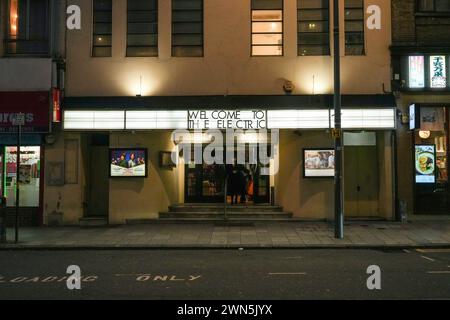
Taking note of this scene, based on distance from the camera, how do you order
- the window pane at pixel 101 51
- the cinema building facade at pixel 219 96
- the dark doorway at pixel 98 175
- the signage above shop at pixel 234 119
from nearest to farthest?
1. the signage above shop at pixel 234 119
2. the cinema building facade at pixel 219 96
3. the window pane at pixel 101 51
4. the dark doorway at pixel 98 175

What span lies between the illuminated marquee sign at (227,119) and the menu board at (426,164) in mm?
5532

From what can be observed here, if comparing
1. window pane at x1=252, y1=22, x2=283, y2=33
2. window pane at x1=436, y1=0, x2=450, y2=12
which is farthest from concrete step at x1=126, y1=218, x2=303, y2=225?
window pane at x1=436, y1=0, x2=450, y2=12

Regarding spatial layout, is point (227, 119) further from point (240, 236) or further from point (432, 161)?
point (432, 161)

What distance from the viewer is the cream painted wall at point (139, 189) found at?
17.7m

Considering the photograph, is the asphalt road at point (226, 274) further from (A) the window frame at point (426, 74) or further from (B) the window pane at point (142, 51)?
(B) the window pane at point (142, 51)

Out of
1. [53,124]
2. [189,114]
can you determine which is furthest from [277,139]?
[53,124]

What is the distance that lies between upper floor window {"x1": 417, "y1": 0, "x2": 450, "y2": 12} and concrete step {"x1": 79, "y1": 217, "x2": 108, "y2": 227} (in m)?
13.5

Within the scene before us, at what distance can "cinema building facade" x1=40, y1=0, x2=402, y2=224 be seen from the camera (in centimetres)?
1727

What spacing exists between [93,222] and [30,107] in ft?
14.9

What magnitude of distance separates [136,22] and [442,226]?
41.5 feet

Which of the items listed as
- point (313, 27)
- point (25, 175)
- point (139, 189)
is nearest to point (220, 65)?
point (313, 27)

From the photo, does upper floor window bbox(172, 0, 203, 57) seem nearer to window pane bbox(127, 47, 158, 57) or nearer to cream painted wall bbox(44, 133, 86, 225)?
window pane bbox(127, 47, 158, 57)

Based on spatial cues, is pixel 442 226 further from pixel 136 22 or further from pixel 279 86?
pixel 136 22

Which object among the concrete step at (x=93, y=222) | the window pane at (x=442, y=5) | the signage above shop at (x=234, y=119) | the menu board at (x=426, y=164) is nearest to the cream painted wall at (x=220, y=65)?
the signage above shop at (x=234, y=119)
